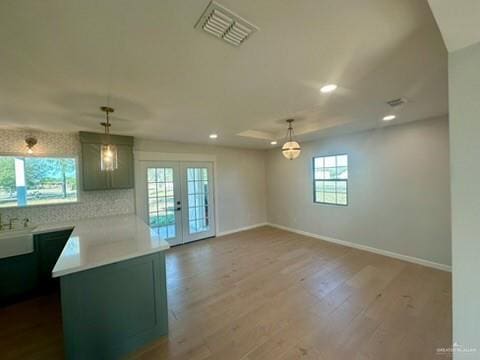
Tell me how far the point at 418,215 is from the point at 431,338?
7.25 feet

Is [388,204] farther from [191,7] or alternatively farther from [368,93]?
[191,7]

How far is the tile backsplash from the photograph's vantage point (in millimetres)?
3176

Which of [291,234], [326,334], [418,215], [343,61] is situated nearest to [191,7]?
[343,61]

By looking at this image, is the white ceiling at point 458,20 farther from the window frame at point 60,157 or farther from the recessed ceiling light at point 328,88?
the window frame at point 60,157

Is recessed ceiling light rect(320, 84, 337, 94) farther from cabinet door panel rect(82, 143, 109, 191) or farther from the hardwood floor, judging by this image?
cabinet door panel rect(82, 143, 109, 191)

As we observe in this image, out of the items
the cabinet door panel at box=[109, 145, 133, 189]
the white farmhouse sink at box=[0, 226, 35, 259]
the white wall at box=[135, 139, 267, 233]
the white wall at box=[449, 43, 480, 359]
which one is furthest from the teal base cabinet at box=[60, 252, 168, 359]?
the white wall at box=[135, 139, 267, 233]

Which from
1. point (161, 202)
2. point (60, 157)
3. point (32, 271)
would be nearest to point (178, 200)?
point (161, 202)

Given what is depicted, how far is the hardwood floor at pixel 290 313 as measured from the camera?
1.85m

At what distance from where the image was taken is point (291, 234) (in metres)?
5.37

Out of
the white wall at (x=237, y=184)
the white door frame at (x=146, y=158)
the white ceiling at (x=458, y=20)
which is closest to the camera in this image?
the white ceiling at (x=458, y=20)

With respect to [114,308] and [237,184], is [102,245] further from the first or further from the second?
[237,184]

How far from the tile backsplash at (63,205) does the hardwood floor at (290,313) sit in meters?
1.36

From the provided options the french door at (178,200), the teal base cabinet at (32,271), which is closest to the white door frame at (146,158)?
the french door at (178,200)

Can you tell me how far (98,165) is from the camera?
11.8ft
